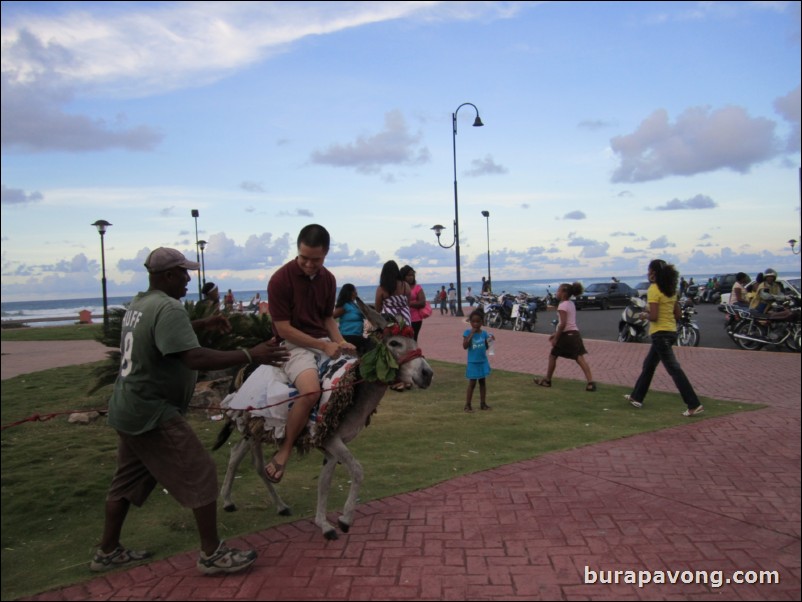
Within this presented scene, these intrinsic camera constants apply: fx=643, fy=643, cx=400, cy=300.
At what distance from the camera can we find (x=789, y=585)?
140 inches

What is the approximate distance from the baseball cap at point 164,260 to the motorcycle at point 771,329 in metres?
15.4

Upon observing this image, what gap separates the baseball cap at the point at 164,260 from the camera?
163 inches

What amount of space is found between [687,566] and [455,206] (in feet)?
89.9

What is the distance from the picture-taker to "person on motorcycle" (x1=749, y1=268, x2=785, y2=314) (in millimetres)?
16125

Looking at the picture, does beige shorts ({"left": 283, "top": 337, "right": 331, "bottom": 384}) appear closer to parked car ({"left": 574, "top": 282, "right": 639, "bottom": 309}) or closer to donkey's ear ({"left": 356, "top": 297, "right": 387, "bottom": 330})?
donkey's ear ({"left": 356, "top": 297, "right": 387, "bottom": 330})

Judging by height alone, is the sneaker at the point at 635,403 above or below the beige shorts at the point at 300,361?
below

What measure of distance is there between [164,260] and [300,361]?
47.1 inches

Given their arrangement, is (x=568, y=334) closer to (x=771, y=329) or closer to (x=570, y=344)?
(x=570, y=344)

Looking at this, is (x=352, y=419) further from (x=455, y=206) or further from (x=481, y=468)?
(x=455, y=206)

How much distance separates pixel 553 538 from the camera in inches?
180

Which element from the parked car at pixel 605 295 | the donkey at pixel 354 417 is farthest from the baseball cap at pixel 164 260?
A: the parked car at pixel 605 295

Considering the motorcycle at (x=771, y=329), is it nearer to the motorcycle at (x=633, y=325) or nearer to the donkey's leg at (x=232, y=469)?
the motorcycle at (x=633, y=325)

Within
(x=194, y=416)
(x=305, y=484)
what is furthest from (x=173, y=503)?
(x=194, y=416)

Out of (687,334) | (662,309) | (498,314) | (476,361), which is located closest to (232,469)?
(476,361)
